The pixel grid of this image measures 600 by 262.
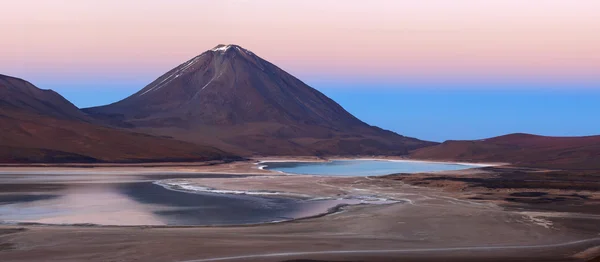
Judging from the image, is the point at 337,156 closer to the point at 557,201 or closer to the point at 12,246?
the point at 557,201

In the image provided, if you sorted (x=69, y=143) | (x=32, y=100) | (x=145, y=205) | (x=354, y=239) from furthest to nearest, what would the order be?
(x=32, y=100) < (x=69, y=143) < (x=145, y=205) < (x=354, y=239)

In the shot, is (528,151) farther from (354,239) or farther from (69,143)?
(354,239)

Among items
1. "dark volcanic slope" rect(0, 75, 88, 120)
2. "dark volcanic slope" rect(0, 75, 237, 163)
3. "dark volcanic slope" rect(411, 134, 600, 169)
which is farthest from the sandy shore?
"dark volcanic slope" rect(0, 75, 88, 120)

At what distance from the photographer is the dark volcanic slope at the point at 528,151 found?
89.8 metres

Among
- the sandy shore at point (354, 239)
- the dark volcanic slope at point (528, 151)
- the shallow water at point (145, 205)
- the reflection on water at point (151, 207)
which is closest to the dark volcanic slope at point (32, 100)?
the dark volcanic slope at point (528, 151)

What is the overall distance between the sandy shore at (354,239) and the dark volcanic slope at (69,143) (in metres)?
67.9

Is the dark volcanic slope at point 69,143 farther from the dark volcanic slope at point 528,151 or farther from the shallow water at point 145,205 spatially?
the shallow water at point 145,205

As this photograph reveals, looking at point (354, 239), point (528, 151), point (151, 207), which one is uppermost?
point (528, 151)

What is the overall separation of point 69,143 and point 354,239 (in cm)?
9091

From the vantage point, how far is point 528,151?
12019 centimetres

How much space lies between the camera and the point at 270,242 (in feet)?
83.5

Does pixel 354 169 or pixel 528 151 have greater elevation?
pixel 528 151

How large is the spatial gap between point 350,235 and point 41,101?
135m

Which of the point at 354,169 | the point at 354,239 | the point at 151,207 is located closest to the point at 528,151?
the point at 354,169
